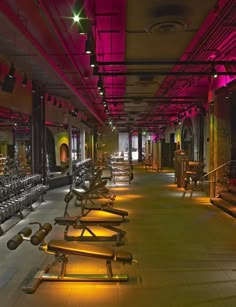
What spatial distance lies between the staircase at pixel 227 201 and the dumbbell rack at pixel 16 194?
4.62 m

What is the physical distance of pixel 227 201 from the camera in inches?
386

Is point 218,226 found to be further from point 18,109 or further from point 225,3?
point 18,109

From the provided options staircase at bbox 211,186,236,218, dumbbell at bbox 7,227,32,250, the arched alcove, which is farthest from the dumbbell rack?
the arched alcove

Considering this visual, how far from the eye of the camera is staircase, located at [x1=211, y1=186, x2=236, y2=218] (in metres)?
8.83

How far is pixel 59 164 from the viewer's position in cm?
1769

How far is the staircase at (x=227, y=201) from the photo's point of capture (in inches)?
348

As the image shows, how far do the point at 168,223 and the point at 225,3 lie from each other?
14.4ft

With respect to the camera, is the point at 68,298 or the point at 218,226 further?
the point at 218,226

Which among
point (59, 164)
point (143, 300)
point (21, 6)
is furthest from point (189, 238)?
point (59, 164)

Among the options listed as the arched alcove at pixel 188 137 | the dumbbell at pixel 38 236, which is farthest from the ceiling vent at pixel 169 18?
the arched alcove at pixel 188 137

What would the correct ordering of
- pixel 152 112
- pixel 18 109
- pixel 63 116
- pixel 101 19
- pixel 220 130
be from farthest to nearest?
pixel 152 112
pixel 63 116
pixel 220 130
pixel 18 109
pixel 101 19

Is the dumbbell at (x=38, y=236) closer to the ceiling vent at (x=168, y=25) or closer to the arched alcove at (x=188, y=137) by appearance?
the ceiling vent at (x=168, y=25)

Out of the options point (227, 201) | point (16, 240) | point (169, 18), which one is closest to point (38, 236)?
point (16, 240)

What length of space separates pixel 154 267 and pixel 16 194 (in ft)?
14.0
